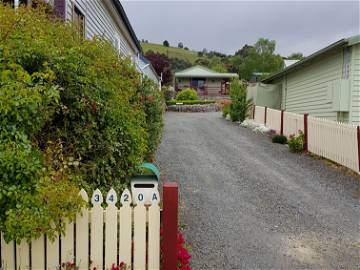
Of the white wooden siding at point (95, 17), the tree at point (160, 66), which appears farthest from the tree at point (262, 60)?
the white wooden siding at point (95, 17)

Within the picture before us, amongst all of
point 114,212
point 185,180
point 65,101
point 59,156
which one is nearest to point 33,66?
point 65,101

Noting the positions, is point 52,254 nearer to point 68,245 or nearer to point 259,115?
point 68,245

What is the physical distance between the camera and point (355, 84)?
1284 cm

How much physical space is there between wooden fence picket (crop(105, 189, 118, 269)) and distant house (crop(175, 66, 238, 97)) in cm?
5333

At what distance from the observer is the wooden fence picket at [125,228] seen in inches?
157

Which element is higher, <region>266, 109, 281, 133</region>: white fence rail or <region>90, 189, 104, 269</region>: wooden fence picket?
<region>266, 109, 281, 133</region>: white fence rail

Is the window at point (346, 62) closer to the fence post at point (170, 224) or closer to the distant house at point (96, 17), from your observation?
the distant house at point (96, 17)

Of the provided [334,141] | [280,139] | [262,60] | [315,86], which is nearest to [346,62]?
[315,86]

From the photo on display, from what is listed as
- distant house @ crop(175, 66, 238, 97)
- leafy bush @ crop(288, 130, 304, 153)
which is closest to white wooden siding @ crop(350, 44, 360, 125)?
leafy bush @ crop(288, 130, 304, 153)

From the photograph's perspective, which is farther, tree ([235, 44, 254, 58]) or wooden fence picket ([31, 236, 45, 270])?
tree ([235, 44, 254, 58])

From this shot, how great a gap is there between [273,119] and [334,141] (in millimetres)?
6867

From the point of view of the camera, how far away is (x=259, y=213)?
271 inches

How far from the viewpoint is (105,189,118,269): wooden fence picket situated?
154 inches

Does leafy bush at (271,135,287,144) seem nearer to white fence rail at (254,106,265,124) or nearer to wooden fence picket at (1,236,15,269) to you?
white fence rail at (254,106,265,124)
